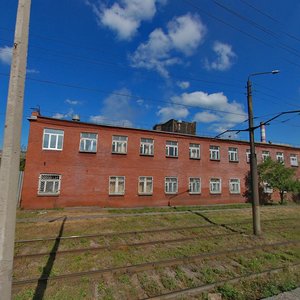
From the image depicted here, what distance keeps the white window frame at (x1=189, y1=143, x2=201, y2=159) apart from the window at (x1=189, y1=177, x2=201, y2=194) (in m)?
2.34

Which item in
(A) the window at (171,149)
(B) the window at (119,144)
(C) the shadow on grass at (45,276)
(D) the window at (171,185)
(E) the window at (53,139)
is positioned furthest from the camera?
(A) the window at (171,149)

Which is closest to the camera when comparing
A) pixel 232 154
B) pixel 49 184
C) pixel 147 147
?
pixel 49 184

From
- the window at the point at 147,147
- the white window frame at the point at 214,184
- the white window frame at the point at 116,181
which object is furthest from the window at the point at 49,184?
the white window frame at the point at 214,184

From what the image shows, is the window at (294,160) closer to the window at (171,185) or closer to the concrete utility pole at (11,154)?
the window at (171,185)

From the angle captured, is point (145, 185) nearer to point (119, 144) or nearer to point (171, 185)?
point (171, 185)

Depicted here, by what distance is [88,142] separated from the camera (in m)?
21.0

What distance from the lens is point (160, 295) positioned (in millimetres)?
5773

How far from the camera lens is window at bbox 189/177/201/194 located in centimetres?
2456

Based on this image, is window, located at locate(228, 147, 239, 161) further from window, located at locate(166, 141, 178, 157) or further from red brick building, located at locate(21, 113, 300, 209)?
window, located at locate(166, 141, 178, 157)

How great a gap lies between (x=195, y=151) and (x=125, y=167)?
26.7 feet

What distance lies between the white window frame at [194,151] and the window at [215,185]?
121 inches

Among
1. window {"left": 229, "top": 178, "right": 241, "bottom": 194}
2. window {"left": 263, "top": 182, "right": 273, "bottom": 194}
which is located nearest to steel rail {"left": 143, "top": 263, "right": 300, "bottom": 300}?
window {"left": 229, "top": 178, "right": 241, "bottom": 194}

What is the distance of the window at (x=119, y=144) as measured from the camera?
21.9m

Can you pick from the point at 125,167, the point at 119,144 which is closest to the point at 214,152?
the point at 125,167
